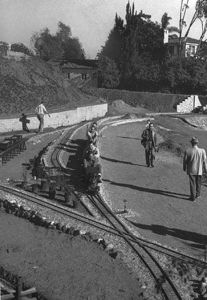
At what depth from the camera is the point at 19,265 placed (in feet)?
38.5

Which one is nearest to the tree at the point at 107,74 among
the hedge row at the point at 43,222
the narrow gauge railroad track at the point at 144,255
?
the narrow gauge railroad track at the point at 144,255

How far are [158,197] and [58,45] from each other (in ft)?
241

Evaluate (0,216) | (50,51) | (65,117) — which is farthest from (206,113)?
(0,216)

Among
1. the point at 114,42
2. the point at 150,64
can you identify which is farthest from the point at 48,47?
the point at 150,64

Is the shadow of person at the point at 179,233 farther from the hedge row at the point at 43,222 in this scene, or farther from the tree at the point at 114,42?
the tree at the point at 114,42

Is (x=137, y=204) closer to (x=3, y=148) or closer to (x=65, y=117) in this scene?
(x=3, y=148)

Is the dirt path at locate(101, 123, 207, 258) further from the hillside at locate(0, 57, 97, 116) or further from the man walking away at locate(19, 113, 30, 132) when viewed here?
the hillside at locate(0, 57, 97, 116)

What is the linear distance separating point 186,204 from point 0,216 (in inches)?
205

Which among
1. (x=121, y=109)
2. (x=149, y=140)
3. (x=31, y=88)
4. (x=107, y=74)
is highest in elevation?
(x=107, y=74)

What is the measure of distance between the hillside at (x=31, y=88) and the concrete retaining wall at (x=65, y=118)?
1053mm

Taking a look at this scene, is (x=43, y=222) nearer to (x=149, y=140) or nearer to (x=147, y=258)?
(x=147, y=258)

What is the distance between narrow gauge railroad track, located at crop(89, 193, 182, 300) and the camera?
10625 mm

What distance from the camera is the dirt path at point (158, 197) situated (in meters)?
13.9

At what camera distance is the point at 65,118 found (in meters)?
35.9
